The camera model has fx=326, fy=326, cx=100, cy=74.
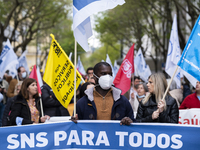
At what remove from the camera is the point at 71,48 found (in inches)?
1583

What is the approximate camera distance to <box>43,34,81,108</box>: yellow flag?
189 inches

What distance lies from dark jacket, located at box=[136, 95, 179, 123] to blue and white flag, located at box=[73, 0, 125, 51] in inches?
49.8

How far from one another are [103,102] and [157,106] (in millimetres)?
872

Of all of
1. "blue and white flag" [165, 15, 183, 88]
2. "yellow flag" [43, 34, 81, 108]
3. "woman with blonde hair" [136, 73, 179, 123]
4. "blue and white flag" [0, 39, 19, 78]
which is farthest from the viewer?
"blue and white flag" [0, 39, 19, 78]

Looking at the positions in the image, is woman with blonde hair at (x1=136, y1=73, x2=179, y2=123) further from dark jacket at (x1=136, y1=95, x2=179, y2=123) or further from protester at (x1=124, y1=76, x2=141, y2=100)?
protester at (x1=124, y1=76, x2=141, y2=100)

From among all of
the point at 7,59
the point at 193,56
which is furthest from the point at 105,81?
the point at 7,59

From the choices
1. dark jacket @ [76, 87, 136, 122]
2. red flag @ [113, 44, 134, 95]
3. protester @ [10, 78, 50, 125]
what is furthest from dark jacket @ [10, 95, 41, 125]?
red flag @ [113, 44, 134, 95]

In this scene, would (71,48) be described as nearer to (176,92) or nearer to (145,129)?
(176,92)

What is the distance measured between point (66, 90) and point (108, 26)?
1002 inches

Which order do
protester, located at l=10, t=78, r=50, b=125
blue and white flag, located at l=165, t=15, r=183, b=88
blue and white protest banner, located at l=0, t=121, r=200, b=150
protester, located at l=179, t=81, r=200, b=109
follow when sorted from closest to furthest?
1. blue and white protest banner, located at l=0, t=121, r=200, b=150
2. protester, located at l=10, t=78, r=50, b=125
3. protester, located at l=179, t=81, r=200, b=109
4. blue and white flag, located at l=165, t=15, r=183, b=88

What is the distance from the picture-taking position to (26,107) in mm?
5148

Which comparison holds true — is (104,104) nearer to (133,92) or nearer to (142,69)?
(133,92)

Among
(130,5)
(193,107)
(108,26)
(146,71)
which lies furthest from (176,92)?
(108,26)

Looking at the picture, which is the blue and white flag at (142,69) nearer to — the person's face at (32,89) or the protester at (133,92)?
the protester at (133,92)
